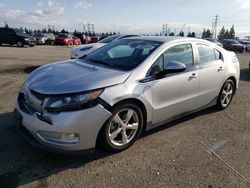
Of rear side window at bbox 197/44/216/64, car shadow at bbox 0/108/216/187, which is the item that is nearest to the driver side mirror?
rear side window at bbox 197/44/216/64

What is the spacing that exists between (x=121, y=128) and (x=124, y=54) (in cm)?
143

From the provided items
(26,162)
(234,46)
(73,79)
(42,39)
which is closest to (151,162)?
(73,79)

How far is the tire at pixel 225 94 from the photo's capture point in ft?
18.9

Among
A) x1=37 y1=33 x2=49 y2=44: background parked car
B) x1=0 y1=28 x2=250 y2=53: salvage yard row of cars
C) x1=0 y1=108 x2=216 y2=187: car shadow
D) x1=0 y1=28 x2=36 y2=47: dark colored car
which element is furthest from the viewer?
x1=37 y1=33 x2=49 y2=44: background parked car

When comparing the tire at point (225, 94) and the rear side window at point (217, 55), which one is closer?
the rear side window at point (217, 55)

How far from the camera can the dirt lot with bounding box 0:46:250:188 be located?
10.7ft

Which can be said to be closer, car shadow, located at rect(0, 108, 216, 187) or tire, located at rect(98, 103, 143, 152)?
car shadow, located at rect(0, 108, 216, 187)

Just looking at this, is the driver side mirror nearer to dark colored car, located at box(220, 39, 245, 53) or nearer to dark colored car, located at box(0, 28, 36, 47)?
dark colored car, located at box(0, 28, 36, 47)

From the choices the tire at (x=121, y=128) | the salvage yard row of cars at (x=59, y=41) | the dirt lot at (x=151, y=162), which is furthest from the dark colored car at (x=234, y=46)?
the tire at (x=121, y=128)

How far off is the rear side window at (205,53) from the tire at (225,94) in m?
0.73

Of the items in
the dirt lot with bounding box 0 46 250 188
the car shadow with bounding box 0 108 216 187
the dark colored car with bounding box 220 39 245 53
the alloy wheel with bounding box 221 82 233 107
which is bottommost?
the dark colored car with bounding box 220 39 245 53

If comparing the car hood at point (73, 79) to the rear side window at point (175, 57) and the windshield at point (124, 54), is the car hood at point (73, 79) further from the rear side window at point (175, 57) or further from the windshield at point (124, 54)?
the rear side window at point (175, 57)

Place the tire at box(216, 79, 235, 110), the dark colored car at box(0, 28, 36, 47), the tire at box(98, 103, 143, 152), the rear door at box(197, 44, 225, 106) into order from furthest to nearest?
the dark colored car at box(0, 28, 36, 47) → the tire at box(216, 79, 235, 110) → the rear door at box(197, 44, 225, 106) → the tire at box(98, 103, 143, 152)

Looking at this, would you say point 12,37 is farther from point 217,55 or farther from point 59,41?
point 217,55
